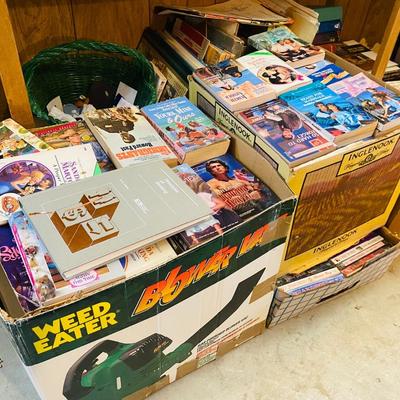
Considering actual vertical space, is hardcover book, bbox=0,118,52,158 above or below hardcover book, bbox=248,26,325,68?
below

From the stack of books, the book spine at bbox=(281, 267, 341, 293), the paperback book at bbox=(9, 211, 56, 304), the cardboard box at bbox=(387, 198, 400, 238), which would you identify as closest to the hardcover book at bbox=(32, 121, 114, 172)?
the stack of books

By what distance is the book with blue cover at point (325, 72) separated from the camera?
1.14 meters

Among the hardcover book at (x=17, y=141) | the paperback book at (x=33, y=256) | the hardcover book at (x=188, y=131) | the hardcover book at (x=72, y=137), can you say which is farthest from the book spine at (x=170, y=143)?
the paperback book at (x=33, y=256)

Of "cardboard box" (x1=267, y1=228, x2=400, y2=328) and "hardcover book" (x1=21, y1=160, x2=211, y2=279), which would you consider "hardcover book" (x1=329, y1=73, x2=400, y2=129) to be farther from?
"hardcover book" (x1=21, y1=160, x2=211, y2=279)

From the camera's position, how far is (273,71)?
1.11 metres

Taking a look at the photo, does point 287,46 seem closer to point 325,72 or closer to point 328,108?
point 325,72

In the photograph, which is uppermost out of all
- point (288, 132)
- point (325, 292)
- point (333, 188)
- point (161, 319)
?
point (288, 132)

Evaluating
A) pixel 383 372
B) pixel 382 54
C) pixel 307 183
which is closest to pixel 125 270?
pixel 307 183

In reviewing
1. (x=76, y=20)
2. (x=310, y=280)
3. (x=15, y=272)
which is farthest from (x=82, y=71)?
(x=310, y=280)

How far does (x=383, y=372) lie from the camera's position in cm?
113

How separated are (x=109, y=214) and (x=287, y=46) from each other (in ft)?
2.42

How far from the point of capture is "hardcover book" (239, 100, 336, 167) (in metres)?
0.91

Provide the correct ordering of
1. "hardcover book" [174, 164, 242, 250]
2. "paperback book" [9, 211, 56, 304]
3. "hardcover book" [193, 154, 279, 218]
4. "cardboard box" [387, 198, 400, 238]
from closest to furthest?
"paperback book" [9, 211, 56, 304] < "hardcover book" [174, 164, 242, 250] < "hardcover book" [193, 154, 279, 218] < "cardboard box" [387, 198, 400, 238]

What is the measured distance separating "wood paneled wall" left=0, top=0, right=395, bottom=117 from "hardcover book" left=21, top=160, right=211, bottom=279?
66 centimetres
